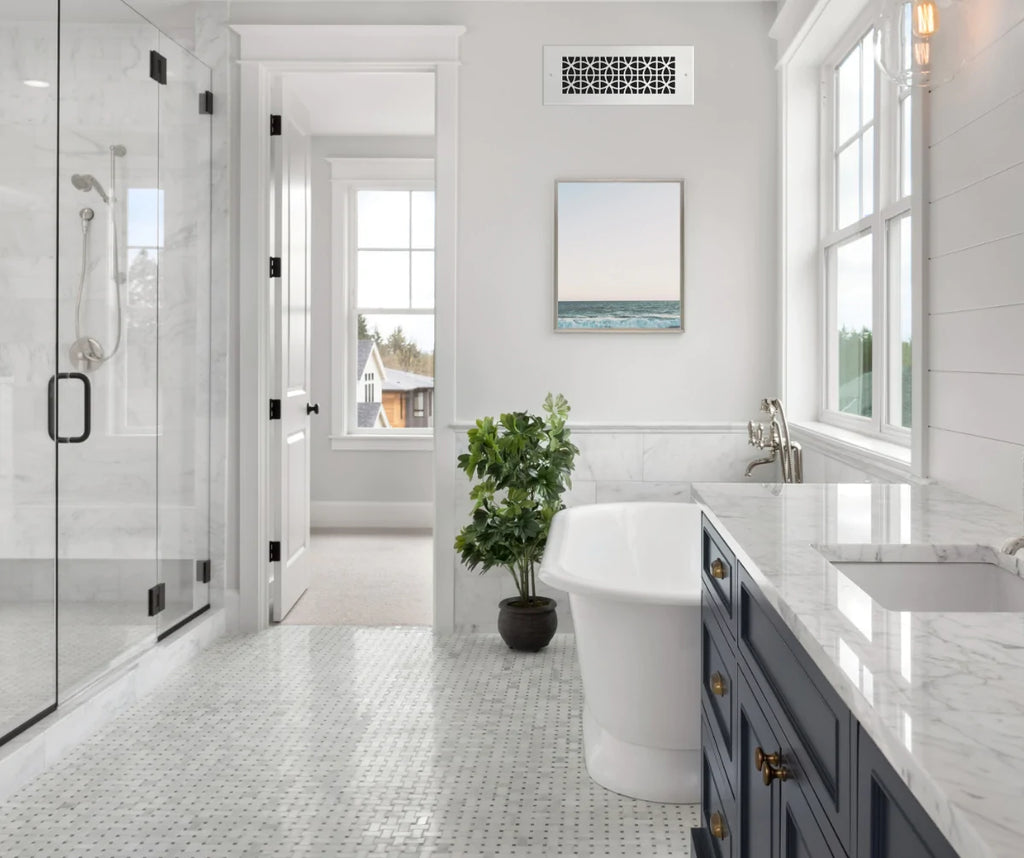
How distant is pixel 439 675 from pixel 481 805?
103 cm

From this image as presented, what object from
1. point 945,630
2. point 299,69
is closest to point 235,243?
point 299,69

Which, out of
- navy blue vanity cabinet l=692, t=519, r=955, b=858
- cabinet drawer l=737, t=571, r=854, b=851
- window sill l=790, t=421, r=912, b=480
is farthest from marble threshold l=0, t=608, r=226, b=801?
window sill l=790, t=421, r=912, b=480

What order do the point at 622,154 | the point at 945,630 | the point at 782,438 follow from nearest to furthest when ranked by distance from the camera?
→ 1. the point at 945,630
2. the point at 782,438
3. the point at 622,154

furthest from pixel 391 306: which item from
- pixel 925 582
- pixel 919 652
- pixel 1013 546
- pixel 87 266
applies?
pixel 919 652

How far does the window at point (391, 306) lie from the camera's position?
6.26 meters

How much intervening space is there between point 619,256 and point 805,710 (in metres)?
2.96

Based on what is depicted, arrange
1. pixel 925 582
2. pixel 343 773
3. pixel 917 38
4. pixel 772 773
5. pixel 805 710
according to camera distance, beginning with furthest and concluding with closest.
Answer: pixel 343 773
pixel 917 38
pixel 925 582
pixel 772 773
pixel 805 710

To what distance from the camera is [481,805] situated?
92.5 inches

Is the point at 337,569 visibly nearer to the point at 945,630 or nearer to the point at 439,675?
the point at 439,675

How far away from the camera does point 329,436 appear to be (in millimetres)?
6246

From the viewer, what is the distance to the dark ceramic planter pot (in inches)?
141

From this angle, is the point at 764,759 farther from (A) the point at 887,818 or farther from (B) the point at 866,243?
(B) the point at 866,243

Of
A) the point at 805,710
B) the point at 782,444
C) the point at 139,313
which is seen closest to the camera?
the point at 805,710

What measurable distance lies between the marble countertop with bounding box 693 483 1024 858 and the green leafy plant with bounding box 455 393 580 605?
1.73 m
